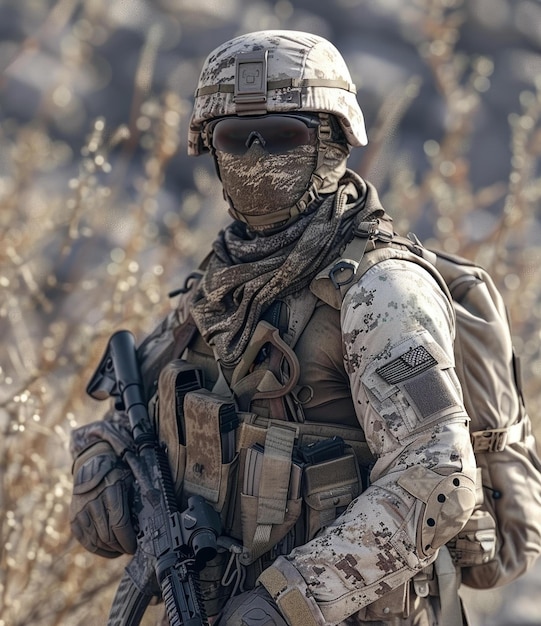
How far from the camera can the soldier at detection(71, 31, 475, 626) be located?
6.99 ft

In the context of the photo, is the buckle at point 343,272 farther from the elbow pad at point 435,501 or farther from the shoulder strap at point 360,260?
the elbow pad at point 435,501

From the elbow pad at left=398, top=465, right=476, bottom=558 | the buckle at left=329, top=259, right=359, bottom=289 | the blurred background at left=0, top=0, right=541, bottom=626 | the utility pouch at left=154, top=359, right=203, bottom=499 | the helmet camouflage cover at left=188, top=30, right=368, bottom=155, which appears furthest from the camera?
the blurred background at left=0, top=0, right=541, bottom=626

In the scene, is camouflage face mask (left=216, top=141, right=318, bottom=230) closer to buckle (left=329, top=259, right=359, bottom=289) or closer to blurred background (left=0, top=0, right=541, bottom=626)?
buckle (left=329, top=259, right=359, bottom=289)

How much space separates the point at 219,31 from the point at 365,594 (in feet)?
38.4

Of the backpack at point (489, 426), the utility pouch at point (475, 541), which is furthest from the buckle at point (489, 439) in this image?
the utility pouch at point (475, 541)

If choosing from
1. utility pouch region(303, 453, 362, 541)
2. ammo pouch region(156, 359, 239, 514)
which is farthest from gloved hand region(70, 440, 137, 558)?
utility pouch region(303, 453, 362, 541)

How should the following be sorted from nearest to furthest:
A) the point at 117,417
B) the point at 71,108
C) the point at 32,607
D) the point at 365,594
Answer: the point at 365,594, the point at 117,417, the point at 32,607, the point at 71,108

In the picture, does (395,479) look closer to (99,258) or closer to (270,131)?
(270,131)

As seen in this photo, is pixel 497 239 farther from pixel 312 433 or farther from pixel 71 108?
pixel 71 108

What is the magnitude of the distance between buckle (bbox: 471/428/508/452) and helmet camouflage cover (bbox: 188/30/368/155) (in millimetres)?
688

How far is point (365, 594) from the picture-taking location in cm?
213

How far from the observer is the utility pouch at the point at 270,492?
2309 millimetres

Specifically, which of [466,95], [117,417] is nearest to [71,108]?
[466,95]

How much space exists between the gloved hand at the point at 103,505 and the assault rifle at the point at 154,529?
0.11 ft
